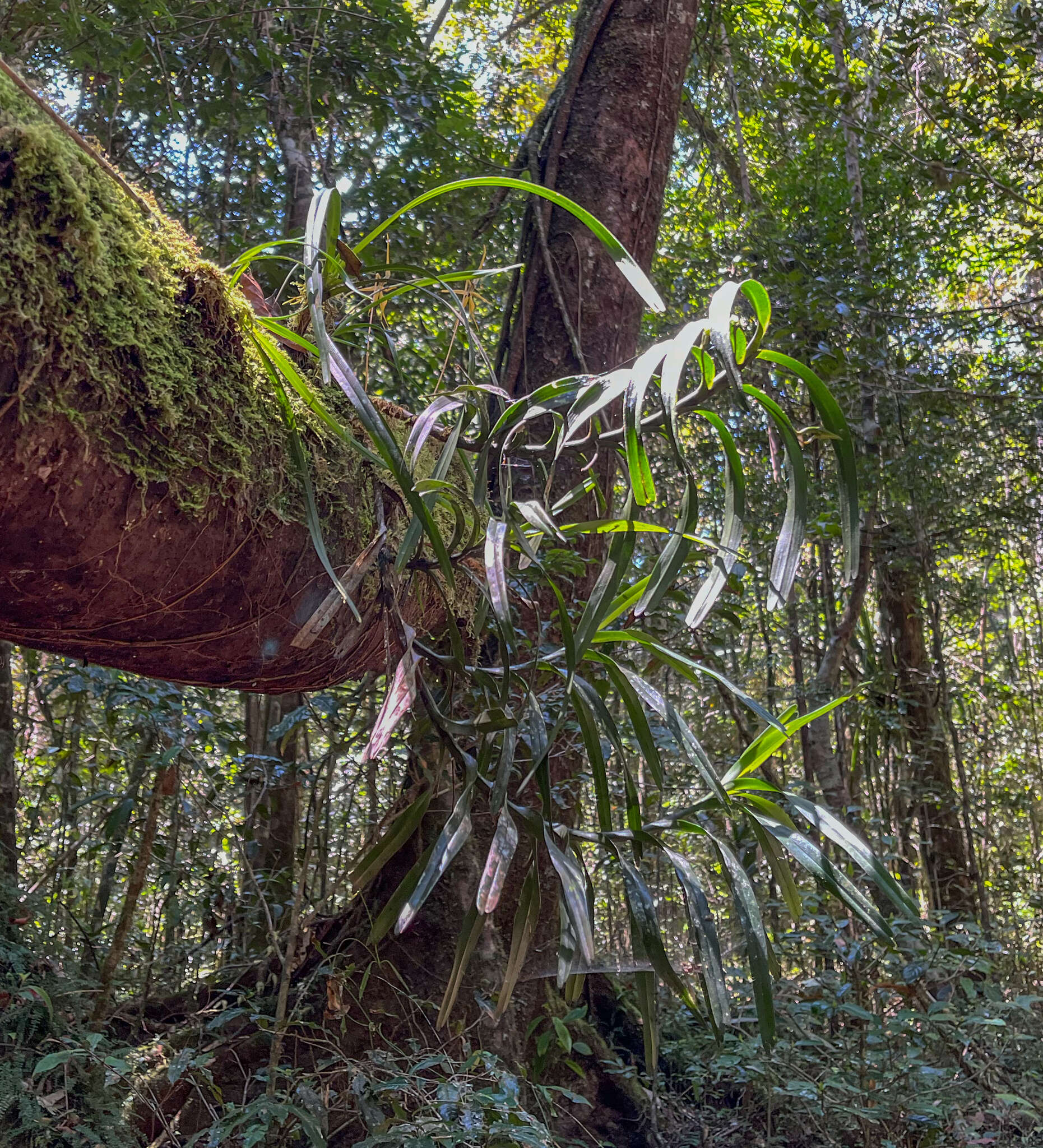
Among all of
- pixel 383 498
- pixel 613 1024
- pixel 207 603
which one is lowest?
pixel 613 1024

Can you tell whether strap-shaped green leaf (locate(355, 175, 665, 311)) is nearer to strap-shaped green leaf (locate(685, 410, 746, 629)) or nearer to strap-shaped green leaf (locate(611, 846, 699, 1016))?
strap-shaped green leaf (locate(685, 410, 746, 629))

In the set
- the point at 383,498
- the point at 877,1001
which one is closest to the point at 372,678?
the point at 383,498

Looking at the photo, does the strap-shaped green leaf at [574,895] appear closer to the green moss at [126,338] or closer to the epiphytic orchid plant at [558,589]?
the epiphytic orchid plant at [558,589]

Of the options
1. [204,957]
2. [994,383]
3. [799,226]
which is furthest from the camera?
[799,226]

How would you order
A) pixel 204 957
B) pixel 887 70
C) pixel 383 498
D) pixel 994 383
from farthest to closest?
pixel 994 383 < pixel 887 70 < pixel 204 957 < pixel 383 498

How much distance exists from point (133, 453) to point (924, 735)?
4504 mm

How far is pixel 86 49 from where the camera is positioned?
2387mm

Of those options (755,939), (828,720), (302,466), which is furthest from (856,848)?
(828,720)

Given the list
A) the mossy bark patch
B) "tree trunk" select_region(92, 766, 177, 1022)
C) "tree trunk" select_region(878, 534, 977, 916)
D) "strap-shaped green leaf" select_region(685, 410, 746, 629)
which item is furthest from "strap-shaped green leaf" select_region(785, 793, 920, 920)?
"tree trunk" select_region(878, 534, 977, 916)

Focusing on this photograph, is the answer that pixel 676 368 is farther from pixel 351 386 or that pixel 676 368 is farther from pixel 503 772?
pixel 503 772

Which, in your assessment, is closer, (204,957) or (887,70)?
(204,957)

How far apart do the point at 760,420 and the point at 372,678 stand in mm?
2741

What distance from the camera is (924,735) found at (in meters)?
4.49

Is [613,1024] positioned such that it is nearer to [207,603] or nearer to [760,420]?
[207,603]
